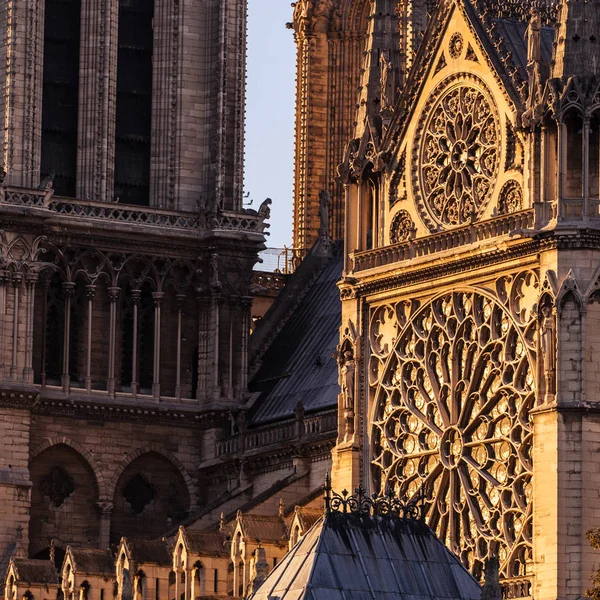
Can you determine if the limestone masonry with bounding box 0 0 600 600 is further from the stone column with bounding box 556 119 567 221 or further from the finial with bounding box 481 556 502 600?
the finial with bounding box 481 556 502 600

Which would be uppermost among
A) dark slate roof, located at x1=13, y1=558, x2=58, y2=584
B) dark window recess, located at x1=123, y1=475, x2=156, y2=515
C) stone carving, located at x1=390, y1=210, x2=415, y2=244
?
stone carving, located at x1=390, y1=210, x2=415, y2=244

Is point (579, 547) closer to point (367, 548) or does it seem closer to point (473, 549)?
point (473, 549)

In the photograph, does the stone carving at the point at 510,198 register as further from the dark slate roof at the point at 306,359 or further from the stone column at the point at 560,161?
the dark slate roof at the point at 306,359

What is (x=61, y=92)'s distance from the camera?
9019cm

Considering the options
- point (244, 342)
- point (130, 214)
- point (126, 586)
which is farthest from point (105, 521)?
point (126, 586)

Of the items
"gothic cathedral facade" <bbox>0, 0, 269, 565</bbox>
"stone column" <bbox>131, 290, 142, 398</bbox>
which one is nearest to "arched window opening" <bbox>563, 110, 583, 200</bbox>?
"gothic cathedral facade" <bbox>0, 0, 269, 565</bbox>

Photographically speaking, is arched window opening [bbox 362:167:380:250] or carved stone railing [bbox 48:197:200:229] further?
carved stone railing [bbox 48:197:200:229]

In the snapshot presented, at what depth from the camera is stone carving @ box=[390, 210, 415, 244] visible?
69.9m

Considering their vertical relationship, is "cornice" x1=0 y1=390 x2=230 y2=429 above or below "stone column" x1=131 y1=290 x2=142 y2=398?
below

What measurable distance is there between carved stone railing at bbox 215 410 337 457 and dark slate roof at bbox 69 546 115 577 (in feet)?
19.5

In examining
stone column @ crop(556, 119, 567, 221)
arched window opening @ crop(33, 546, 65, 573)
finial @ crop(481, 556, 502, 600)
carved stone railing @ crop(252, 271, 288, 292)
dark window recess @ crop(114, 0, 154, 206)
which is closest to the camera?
finial @ crop(481, 556, 502, 600)

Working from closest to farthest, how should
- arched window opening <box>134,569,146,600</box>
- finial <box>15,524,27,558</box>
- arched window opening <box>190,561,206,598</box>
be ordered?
arched window opening <box>190,561,206,598</box>
arched window opening <box>134,569,146,600</box>
finial <box>15,524,27,558</box>

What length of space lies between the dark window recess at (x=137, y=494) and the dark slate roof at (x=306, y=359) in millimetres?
3363

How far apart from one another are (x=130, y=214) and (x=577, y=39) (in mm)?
25129
